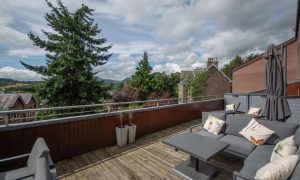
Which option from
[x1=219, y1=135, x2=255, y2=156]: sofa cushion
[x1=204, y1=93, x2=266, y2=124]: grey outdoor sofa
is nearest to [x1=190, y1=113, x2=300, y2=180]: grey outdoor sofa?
[x1=219, y1=135, x2=255, y2=156]: sofa cushion

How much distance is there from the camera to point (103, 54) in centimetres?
1481

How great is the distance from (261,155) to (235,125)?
116 centimetres

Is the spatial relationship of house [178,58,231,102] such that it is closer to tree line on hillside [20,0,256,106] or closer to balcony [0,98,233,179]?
tree line on hillside [20,0,256,106]

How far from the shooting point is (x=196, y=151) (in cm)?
249

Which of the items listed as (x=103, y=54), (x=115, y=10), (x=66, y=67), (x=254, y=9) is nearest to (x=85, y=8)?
(x=103, y=54)

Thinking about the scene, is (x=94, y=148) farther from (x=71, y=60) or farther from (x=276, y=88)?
(x=71, y=60)

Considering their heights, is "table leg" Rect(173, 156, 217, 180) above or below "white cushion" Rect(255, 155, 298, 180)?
below

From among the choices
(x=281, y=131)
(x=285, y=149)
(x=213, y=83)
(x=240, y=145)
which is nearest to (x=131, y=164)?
(x=240, y=145)

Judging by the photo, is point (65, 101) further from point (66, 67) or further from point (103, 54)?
point (103, 54)

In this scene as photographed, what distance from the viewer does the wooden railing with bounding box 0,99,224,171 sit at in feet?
9.21

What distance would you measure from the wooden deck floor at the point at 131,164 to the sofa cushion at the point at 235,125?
21.7 inches

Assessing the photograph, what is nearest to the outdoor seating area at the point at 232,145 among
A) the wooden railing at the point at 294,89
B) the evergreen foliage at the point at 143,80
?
the wooden railing at the point at 294,89

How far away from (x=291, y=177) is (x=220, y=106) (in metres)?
7.72

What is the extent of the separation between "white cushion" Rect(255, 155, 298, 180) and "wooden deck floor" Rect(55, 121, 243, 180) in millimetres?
1289
